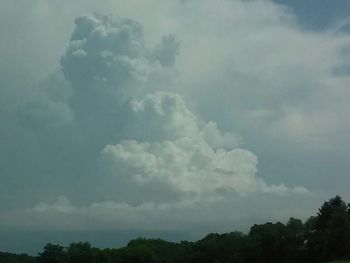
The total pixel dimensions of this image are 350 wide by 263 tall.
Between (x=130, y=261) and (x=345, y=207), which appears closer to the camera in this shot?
(x=345, y=207)

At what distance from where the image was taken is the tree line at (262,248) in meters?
118

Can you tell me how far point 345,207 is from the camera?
128 meters

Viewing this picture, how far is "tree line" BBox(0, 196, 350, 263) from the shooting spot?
118125 millimetres

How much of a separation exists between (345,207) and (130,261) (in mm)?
55882

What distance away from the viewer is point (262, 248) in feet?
438

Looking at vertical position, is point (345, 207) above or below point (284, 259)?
above

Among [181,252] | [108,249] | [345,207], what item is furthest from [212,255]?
[108,249]

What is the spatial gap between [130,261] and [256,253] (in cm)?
3801

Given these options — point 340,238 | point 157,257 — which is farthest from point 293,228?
point 157,257

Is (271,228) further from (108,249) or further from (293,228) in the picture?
(108,249)

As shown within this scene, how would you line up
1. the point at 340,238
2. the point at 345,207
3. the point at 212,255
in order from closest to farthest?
the point at 340,238
the point at 345,207
the point at 212,255

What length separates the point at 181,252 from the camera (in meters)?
147

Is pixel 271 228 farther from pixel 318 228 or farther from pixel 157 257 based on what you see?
pixel 157 257

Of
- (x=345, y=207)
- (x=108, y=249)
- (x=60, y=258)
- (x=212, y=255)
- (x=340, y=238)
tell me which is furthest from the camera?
(x=108, y=249)
